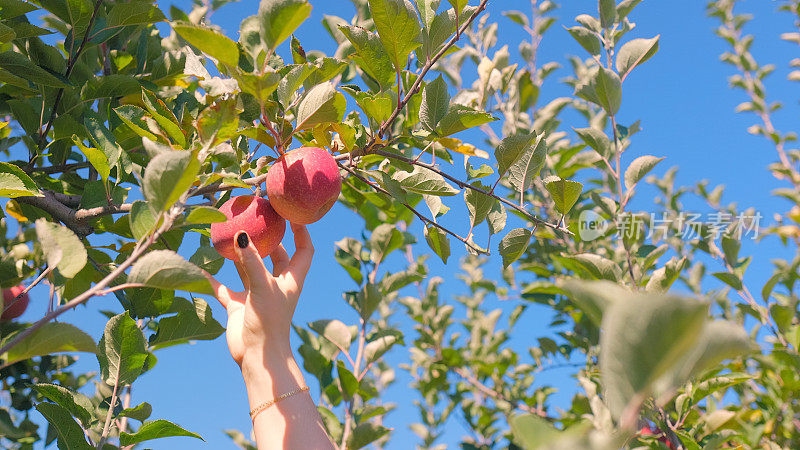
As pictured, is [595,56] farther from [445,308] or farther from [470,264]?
[470,264]

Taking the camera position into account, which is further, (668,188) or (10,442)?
(668,188)

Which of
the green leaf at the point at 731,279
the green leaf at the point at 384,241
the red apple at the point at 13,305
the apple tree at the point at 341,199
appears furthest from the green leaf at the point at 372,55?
the green leaf at the point at 731,279

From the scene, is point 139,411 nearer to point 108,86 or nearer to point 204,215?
point 204,215

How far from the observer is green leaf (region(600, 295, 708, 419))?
357 mm

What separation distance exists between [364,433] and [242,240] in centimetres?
101

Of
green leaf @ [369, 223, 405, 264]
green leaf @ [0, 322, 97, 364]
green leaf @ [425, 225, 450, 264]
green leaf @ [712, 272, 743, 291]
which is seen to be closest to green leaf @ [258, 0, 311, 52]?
green leaf @ [0, 322, 97, 364]

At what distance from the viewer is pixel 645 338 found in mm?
367

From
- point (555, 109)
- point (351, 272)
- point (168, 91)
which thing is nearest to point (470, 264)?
point (555, 109)

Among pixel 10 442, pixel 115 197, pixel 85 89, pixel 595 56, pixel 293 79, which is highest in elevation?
pixel 85 89

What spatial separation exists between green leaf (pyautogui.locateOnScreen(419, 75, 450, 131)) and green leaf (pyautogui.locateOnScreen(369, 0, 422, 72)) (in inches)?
3.7

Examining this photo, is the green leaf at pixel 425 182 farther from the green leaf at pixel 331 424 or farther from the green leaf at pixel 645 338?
the green leaf at pixel 331 424

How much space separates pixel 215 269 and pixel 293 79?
21.8 inches

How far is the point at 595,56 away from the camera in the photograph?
6.39ft

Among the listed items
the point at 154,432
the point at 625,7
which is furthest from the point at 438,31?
the point at 625,7
